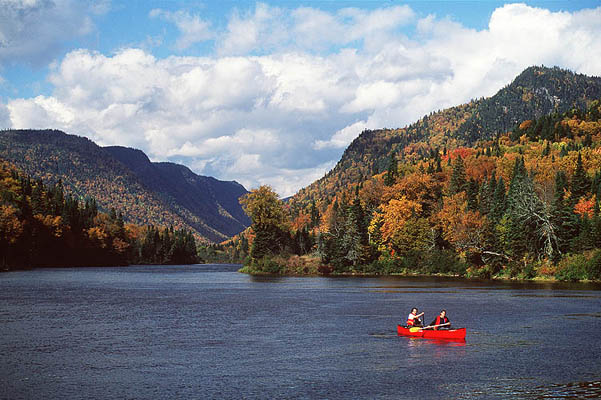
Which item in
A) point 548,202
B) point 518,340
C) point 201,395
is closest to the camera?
point 201,395

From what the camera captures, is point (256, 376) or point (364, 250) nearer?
point (256, 376)

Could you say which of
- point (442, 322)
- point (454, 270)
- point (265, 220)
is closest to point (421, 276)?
point (454, 270)

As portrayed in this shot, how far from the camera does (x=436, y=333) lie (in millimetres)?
50656

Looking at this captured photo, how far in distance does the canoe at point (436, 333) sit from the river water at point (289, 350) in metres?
0.92

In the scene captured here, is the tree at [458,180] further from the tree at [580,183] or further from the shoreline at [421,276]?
the shoreline at [421,276]

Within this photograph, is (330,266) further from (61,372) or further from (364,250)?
(61,372)

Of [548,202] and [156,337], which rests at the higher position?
[548,202]

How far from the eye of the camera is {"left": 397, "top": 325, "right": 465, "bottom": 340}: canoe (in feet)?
161

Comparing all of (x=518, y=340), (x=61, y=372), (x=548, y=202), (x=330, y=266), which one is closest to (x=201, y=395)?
(x=61, y=372)

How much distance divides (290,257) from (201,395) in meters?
132

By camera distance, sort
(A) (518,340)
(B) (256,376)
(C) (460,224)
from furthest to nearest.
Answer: (C) (460,224) < (A) (518,340) < (B) (256,376)

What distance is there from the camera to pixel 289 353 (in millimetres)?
43062

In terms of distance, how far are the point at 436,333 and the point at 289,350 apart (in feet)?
46.2

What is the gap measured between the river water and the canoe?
0.92m
